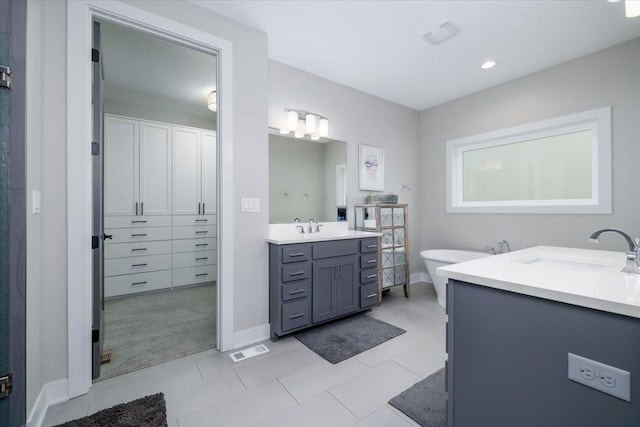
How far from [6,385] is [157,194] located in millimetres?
2988

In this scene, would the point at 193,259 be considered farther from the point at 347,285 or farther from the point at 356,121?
Result: the point at 356,121

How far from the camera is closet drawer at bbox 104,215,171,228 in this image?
3.52 meters

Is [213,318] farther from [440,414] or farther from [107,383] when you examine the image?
[440,414]

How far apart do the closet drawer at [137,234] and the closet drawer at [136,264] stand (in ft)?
0.80

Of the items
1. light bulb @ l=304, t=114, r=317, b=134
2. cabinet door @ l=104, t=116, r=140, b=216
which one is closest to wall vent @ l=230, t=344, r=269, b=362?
light bulb @ l=304, t=114, r=317, b=134

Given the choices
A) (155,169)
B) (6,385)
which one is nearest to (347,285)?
(6,385)

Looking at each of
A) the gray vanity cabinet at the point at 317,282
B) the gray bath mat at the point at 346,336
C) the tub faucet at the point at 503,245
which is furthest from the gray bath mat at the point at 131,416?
the tub faucet at the point at 503,245

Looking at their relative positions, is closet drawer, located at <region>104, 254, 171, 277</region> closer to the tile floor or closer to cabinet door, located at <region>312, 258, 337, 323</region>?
the tile floor

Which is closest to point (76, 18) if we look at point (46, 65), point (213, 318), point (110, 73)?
point (46, 65)

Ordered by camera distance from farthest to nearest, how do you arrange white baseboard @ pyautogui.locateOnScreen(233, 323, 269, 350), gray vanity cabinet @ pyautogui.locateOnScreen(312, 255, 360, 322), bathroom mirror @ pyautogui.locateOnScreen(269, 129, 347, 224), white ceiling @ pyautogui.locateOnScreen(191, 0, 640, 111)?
1. bathroom mirror @ pyautogui.locateOnScreen(269, 129, 347, 224)
2. gray vanity cabinet @ pyautogui.locateOnScreen(312, 255, 360, 322)
3. white baseboard @ pyautogui.locateOnScreen(233, 323, 269, 350)
4. white ceiling @ pyautogui.locateOnScreen(191, 0, 640, 111)

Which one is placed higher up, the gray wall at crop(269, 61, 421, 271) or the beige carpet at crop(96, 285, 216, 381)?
the gray wall at crop(269, 61, 421, 271)

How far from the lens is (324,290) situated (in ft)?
8.37

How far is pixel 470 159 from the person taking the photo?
3.87 m

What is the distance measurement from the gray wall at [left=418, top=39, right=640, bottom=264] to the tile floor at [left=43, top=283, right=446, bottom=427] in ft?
6.19
